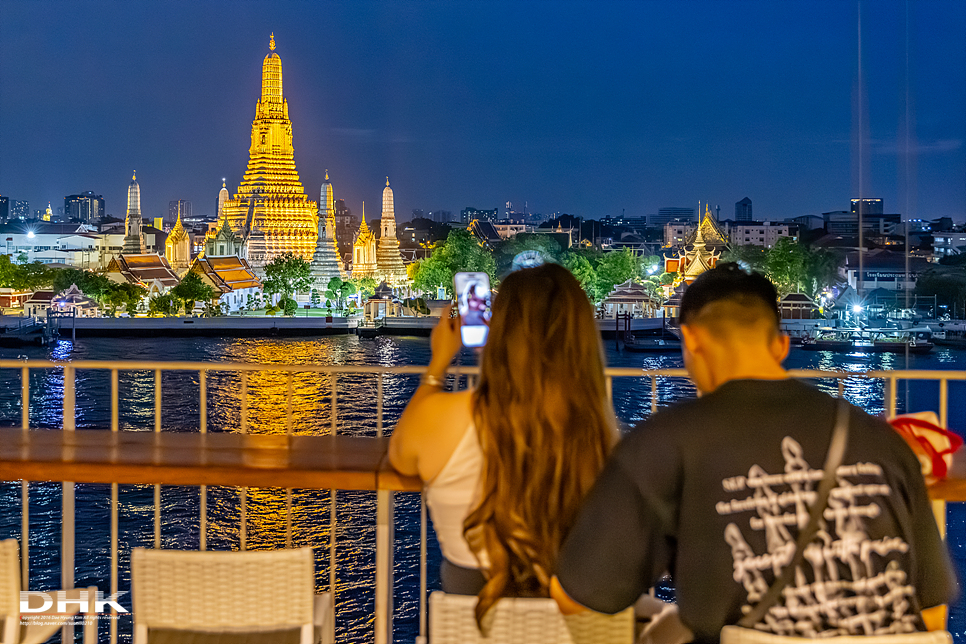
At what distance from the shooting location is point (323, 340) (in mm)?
32375

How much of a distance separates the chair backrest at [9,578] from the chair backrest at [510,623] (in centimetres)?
69

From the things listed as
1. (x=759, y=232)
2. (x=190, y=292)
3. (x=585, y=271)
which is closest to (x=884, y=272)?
(x=585, y=271)

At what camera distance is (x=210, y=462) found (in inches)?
69.1

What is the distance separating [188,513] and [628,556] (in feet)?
38.9

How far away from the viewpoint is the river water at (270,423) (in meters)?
9.87

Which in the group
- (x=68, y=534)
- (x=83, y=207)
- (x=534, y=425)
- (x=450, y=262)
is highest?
(x=83, y=207)

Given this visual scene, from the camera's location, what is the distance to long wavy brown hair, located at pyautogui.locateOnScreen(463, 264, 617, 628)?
4.13ft

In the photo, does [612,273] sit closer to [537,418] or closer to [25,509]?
[25,509]

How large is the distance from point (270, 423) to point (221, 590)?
729 inches

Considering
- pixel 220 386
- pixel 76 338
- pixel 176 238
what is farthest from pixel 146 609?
pixel 176 238

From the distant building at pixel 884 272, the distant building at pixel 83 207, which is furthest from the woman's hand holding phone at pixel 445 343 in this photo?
the distant building at pixel 83 207

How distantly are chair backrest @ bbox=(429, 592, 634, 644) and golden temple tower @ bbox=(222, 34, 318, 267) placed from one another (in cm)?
4757

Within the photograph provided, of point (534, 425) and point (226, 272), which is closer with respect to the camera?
point (534, 425)

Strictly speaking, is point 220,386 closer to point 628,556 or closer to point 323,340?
point 323,340
